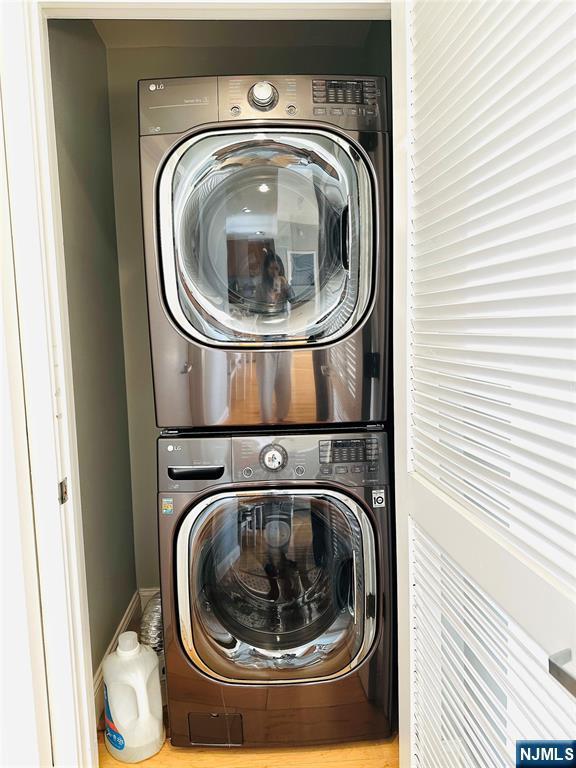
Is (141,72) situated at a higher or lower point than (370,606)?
higher

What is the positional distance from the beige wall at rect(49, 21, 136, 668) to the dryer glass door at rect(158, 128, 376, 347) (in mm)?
383

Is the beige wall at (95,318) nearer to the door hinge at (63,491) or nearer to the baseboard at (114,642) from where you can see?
the baseboard at (114,642)

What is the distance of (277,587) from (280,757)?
0.49m

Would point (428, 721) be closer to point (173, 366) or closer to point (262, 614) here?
point (262, 614)

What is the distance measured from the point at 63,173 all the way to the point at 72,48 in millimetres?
445

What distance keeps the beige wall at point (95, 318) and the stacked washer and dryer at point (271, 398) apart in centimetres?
33

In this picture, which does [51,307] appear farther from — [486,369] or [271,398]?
[486,369]

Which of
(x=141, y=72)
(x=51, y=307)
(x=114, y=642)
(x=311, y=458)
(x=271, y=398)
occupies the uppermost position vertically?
(x=141, y=72)

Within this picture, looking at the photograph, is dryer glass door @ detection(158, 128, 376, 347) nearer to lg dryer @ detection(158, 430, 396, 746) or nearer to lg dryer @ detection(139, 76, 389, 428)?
lg dryer @ detection(139, 76, 389, 428)

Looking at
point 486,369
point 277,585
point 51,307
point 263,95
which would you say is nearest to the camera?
point 486,369

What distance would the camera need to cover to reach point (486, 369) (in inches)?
33.6

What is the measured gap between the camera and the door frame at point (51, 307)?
1.25 meters

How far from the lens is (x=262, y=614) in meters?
1.65

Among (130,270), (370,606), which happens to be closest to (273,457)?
(370,606)
